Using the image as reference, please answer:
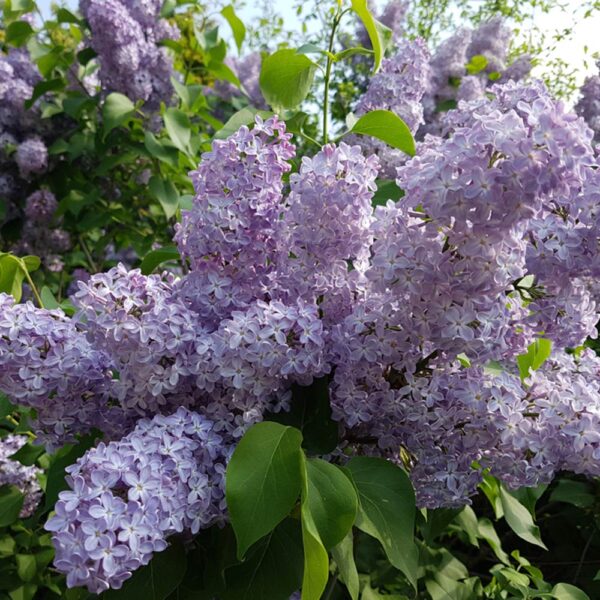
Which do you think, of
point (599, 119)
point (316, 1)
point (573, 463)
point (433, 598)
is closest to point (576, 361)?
point (573, 463)

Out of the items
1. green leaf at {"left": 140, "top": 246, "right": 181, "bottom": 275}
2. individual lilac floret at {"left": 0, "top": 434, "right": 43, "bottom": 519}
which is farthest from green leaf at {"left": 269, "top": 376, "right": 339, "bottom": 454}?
individual lilac floret at {"left": 0, "top": 434, "right": 43, "bottom": 519}

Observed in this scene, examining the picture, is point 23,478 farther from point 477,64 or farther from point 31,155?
point 477,64

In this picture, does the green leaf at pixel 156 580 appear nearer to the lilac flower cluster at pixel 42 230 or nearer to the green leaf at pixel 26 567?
the green leaf at pixel 26 567

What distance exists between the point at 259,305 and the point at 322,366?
10 cm

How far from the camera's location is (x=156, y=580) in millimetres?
768

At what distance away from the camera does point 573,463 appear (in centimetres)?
78

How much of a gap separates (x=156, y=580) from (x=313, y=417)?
0.24 m

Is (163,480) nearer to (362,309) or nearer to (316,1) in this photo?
(362,309)

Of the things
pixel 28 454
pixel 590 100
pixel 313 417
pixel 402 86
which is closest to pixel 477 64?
pixel 590 100

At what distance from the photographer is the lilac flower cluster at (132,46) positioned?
2.22 metres

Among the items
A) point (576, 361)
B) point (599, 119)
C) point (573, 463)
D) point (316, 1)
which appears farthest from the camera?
point (316, 1)

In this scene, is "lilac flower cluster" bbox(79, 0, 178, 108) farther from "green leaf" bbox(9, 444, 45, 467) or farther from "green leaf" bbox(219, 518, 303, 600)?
"green leaf" bbox(219, 518, 303, 600)

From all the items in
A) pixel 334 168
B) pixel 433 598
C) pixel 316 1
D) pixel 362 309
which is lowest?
pixel 433 598

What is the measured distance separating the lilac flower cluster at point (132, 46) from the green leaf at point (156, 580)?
1.78 m
